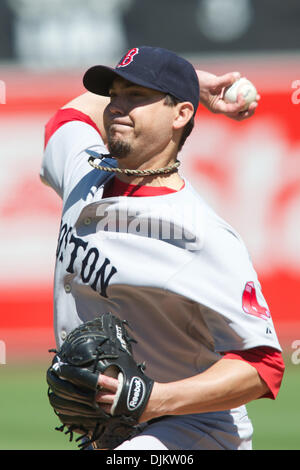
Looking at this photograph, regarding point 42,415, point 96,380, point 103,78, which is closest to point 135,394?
point 96,380

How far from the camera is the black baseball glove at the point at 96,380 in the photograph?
2783 millimetres

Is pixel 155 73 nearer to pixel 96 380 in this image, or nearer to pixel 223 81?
pixel 223 81

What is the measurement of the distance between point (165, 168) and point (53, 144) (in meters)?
0.79

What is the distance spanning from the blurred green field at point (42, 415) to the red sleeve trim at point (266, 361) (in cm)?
248

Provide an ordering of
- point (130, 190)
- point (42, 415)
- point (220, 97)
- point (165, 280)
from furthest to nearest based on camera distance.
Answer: point (42, 415), point (220, 97), point (130, 190), point (165, 280)

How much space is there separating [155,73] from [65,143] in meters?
0.75

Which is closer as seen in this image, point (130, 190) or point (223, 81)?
point (130, 190)

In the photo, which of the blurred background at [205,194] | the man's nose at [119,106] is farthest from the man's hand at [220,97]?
the blurred background at [205,194]

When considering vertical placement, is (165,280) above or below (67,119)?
below

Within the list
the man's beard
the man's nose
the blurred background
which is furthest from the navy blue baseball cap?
the blurred background

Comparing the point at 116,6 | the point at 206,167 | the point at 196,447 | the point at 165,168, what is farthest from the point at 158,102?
the point at 116,6

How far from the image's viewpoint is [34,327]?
8055 mm

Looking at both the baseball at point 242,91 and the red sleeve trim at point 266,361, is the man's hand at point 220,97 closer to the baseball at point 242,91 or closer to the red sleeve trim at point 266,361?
the baseball at point 242,91

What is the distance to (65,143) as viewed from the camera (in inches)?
155
